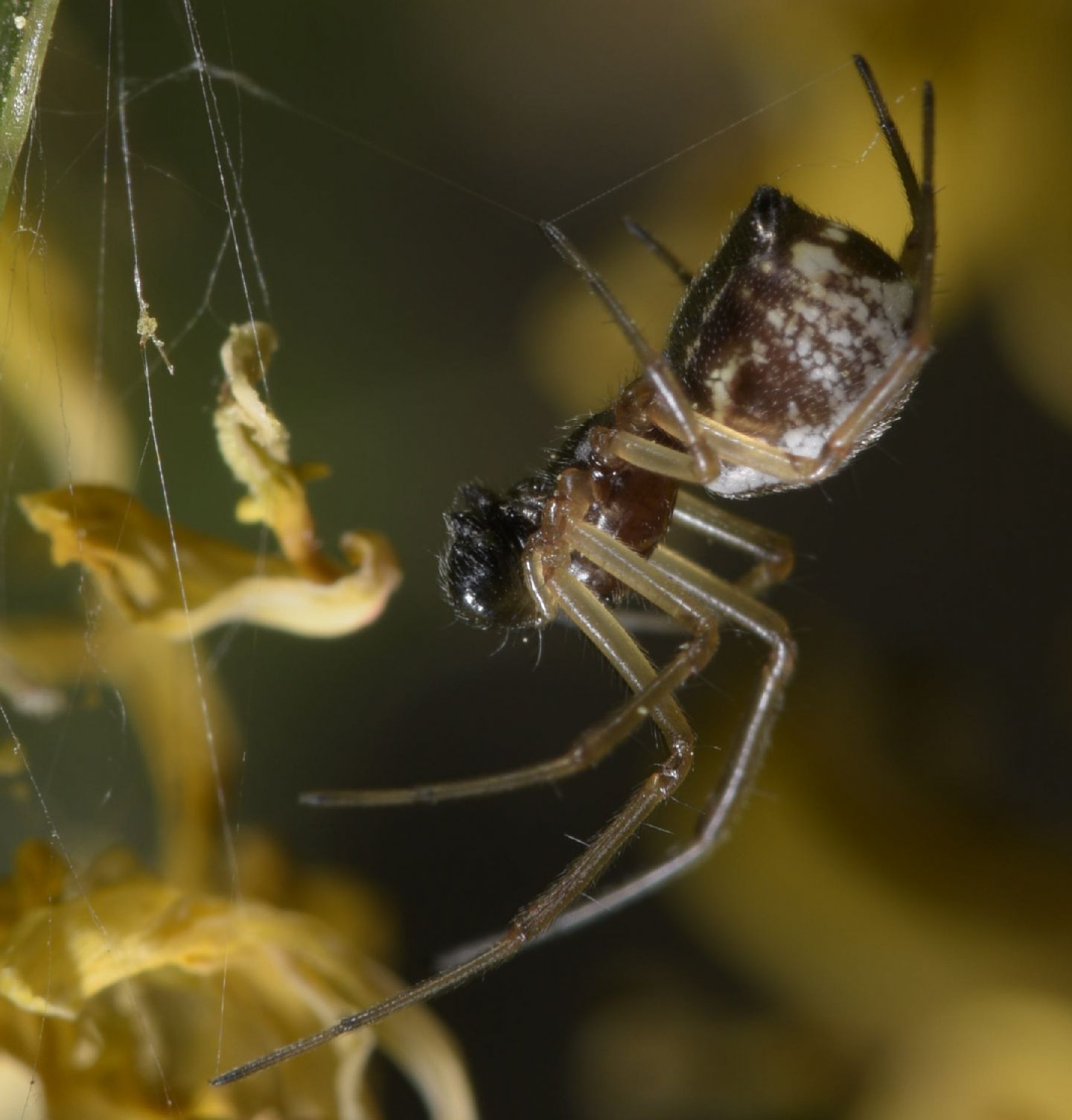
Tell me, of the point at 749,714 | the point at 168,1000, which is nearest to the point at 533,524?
the point at 749,714

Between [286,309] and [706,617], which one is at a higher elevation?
[286,309]

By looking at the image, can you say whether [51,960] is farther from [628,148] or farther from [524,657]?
[628,148]

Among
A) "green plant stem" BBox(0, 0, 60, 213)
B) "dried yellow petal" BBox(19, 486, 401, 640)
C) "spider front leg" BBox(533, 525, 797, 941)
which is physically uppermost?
"green plant stem" BBox(0, 0, 60, 213)

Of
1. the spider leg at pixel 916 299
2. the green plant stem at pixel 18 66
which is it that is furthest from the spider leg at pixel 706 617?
the green plant stem at pixel 18 66

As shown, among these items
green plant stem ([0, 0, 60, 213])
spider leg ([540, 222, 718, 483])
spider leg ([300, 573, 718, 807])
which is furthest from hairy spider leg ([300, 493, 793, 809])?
green plant stem ([0, 0, 60, 213])

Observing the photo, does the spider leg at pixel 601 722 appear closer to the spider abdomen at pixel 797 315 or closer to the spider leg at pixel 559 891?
the spider leg at pixel 559 891

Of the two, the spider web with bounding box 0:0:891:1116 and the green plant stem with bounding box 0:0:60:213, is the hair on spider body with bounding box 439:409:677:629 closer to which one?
the spider web with bounding box 0:0:891:1116

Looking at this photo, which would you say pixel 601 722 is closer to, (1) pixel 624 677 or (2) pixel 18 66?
(1) pixel 624 677
